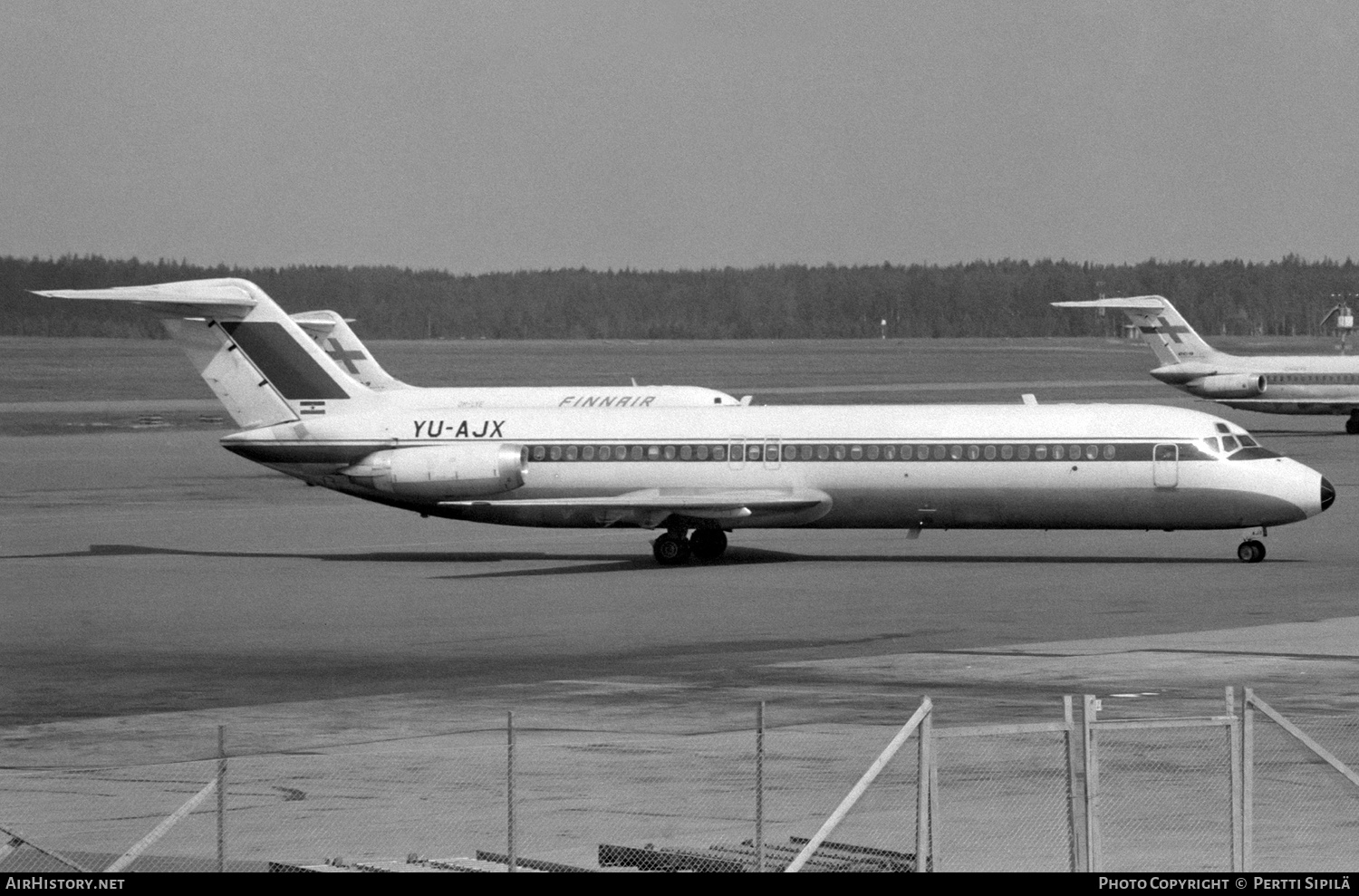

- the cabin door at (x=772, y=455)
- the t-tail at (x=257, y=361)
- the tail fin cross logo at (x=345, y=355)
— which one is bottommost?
the cabin door at (x=772, y=455)

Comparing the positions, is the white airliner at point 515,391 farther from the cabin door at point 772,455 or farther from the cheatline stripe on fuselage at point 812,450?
the cabin door at point 772,455

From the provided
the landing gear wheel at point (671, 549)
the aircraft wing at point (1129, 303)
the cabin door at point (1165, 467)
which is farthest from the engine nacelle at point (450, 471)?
the aircraft wing at point (1129, 303)

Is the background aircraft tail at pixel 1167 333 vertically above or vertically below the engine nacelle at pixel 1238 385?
above

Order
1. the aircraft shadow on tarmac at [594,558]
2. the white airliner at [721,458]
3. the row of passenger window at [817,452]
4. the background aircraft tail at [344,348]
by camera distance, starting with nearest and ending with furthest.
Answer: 1. the white airliner at [721,458]
2. the row of passenger window at [817,452]
3. the aircraft shadow on tarmac at [594,558]
4. the background aircraft tail at [344,348]

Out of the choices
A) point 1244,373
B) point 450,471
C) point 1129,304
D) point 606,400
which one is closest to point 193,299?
point 450,471

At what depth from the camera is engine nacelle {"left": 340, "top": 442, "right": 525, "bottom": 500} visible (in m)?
40.2

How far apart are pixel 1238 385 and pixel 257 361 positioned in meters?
52.8

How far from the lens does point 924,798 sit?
1330 cm

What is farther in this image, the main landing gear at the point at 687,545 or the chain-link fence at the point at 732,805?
the main landing gear at the point at 687,545

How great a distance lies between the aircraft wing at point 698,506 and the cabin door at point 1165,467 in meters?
5.93

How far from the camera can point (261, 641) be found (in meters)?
29.7

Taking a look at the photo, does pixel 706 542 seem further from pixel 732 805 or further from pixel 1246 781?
pixel 1246 781

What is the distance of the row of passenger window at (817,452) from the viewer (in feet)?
127

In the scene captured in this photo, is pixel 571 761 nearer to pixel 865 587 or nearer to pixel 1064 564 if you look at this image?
pixel 865 587
